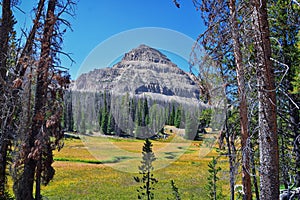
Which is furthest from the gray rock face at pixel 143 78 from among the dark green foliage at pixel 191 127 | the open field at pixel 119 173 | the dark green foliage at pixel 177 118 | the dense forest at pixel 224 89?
the dense forest at pixel 224 89

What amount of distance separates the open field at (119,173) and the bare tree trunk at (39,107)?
5968 mm

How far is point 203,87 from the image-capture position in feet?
13.9

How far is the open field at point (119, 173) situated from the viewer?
15.5 metres

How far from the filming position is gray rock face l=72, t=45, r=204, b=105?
42.7 ft

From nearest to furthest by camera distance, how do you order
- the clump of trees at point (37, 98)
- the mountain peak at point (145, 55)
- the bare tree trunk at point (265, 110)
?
the bare tree trunk at point (265, 110), the clump of trees at point (37, 98), the mountain peak at point (145, 55)

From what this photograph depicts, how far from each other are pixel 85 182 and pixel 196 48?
695 inches

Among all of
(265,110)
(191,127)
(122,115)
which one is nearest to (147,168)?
(265,110)

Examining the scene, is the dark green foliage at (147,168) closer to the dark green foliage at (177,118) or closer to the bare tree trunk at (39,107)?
the bare tree trunk at (39,107)

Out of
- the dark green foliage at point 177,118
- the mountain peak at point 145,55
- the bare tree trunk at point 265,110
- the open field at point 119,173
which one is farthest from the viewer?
the open field at point 119,173

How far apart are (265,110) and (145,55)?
11.9 meters

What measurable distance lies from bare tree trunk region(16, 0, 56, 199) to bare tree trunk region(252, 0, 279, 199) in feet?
15.3

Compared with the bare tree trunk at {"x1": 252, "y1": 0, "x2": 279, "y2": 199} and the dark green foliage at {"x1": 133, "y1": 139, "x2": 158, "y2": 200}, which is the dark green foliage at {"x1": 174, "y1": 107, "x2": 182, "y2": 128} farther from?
the bare tree trunk at {"x1": 252, "y1": 0, "x2": 279, "y2": 199}

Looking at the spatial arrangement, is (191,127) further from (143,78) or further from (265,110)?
(265,110)

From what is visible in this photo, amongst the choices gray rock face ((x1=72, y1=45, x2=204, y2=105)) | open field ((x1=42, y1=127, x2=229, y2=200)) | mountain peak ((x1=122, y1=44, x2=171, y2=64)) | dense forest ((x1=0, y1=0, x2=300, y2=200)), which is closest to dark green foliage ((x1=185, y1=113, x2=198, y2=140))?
open field ((x1=42, y1=127, x2=229, y2=200))
